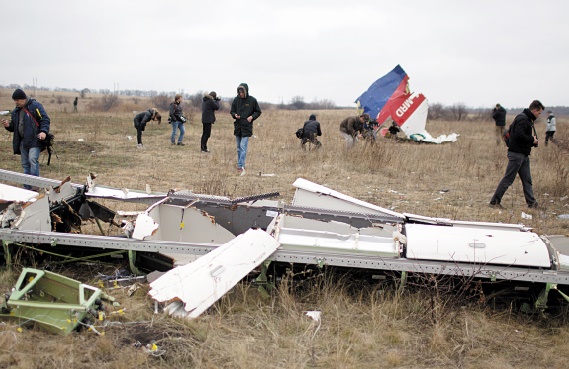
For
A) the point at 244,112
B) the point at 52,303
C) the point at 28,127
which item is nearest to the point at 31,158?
the point at 28,127

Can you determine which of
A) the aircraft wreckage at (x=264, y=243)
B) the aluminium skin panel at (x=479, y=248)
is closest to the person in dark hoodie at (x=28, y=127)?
Result: the aircraft wreckage at (x=264, y=243)

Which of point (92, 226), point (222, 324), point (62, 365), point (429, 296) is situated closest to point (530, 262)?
point (429, 296)

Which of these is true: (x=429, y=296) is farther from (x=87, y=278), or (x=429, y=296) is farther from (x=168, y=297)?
(x=87, y=278)

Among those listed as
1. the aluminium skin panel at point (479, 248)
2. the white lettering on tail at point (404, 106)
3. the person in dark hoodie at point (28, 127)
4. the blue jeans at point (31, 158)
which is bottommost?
the aluminium skin panel at point (479, 248)

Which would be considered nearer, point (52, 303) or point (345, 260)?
point (52, 303)

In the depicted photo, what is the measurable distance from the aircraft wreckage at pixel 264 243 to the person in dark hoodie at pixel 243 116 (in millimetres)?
4733

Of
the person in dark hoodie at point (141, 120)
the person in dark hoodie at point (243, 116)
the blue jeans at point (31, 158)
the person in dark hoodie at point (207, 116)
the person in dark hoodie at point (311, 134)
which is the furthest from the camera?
the person in dark hoodie at point (141, 120)

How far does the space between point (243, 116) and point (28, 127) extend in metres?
3.99

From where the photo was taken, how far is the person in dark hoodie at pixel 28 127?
6.97 meters

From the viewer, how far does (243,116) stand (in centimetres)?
979

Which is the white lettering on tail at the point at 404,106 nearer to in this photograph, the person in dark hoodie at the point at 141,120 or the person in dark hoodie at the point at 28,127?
the person in dark hoodie at the point at 141,120

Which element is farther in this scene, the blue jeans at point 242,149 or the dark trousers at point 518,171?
the blue jeans at point 242,149

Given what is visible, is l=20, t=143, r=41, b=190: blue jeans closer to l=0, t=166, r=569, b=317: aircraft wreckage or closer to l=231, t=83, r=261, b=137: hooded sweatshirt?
l=0, t=166, r=569, b=317: aircraft wreckage

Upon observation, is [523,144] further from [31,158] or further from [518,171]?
[31,158]
